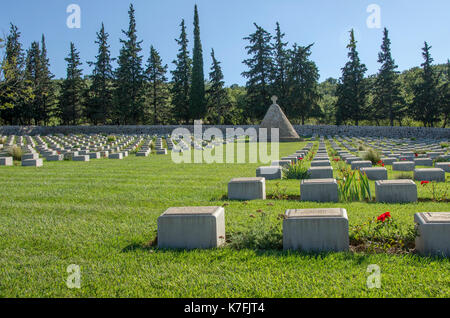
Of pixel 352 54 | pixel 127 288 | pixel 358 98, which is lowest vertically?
pixel 127 288

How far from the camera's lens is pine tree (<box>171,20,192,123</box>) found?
4716 cm

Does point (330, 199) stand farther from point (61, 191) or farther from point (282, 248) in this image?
point (61, 191)

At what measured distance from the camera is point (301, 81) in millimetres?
46625

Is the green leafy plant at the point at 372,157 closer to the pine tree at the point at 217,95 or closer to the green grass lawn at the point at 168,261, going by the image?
the green grass lawn at the point at 168,261

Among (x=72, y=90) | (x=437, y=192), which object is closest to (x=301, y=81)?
(x=72, y=90)

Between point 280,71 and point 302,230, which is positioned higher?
point 280,71

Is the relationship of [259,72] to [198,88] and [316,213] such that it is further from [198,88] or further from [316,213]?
[316,213]

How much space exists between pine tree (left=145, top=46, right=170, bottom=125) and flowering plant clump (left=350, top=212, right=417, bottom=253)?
44.6 metres

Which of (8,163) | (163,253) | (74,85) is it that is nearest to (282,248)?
(163,253)

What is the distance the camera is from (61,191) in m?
7.71

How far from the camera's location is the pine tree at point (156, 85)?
47000mm

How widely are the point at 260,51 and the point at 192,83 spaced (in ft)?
31.1

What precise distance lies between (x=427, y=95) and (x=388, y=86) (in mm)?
4319

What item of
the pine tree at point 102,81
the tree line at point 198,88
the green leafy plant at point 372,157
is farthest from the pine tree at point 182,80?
the green leafy plant at point 372,157
